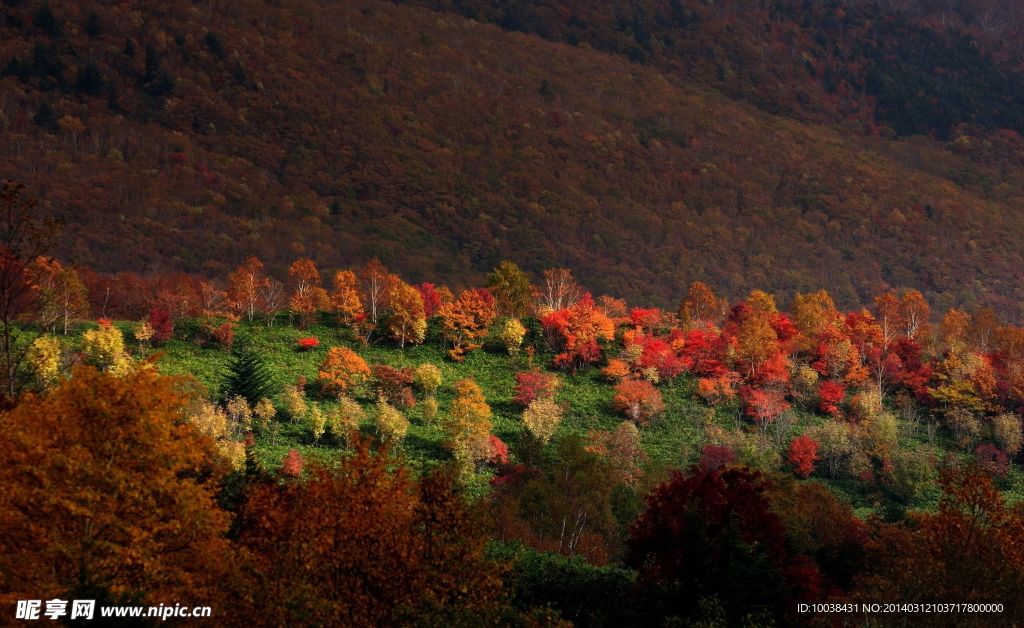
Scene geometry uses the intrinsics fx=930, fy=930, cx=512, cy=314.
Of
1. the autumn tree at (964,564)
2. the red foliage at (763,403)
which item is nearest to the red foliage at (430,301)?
the red foliage at (763,403)

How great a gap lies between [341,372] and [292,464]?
23.7 meters

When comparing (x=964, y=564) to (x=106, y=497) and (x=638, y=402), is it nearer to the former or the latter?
(x=106, y=497)

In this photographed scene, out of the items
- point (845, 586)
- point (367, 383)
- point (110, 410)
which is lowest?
point (845, 586)

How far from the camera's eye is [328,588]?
29781mm

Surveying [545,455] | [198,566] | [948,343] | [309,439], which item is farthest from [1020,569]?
[948,343]

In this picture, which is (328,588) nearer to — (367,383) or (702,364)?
(367,383)

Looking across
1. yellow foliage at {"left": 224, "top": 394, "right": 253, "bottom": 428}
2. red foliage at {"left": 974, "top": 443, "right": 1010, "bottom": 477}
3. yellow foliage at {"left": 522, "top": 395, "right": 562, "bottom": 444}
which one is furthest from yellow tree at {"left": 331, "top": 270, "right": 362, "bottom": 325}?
red foliage at {"left": 974, "top": 443, "right": 1010, "bottom": 477}

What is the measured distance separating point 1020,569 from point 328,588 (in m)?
23.4

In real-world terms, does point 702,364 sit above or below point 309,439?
above

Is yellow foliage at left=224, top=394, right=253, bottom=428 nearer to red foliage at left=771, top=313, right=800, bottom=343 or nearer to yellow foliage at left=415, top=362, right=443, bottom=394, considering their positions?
yellow foliage at left=415, top=362, right=443, bottom=394

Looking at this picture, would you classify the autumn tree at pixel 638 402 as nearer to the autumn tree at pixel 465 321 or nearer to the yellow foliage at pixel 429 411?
the autumn tree at pixel 465 321

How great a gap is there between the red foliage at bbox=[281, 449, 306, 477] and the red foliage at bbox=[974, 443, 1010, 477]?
65.6 m

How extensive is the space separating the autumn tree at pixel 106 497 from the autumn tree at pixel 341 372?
63.7 m

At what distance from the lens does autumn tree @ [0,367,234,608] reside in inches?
1025
